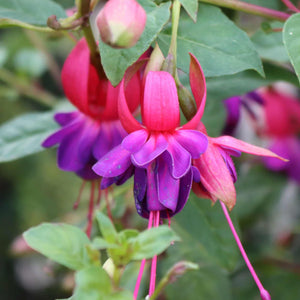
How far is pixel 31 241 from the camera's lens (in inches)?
15.5

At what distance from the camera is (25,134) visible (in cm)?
85

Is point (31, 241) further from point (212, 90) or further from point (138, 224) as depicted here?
point (138, 224)

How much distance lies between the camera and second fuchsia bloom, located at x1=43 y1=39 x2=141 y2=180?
0.61m

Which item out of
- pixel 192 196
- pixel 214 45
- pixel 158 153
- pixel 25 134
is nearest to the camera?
pixel 158 153

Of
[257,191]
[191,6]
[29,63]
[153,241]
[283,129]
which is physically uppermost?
[191,6]

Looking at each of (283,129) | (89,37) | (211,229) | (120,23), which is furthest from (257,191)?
(120,23)

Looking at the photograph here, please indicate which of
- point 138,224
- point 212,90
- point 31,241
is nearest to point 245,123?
point 138,224

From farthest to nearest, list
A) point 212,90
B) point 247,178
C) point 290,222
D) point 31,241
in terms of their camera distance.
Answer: point 290,222, point 247,178, point 212,90, point 31,241

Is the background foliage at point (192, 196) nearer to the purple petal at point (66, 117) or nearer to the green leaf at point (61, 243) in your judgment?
the green leaf at point (61, 243)

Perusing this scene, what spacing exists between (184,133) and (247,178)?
2.50ft

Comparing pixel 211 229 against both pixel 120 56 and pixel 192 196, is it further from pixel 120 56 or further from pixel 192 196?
pixel 120 56

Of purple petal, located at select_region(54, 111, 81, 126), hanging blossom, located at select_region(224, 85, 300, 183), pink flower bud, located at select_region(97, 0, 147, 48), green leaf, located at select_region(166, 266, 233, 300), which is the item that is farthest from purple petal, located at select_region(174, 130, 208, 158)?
hanging blossom, located at select_region(224, 85, 300, 183)

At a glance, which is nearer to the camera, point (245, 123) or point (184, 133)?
point (184, 133)

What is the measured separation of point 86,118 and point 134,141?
0.61ft
